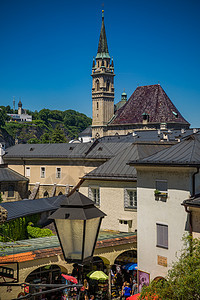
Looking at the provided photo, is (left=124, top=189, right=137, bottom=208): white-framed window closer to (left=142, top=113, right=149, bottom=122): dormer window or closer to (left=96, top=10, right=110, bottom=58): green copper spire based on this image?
(left=142, top=113, right=149, bottom=122): dormer window

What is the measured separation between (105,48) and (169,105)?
2880 centimetres

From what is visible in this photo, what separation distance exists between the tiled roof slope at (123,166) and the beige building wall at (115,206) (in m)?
0.43

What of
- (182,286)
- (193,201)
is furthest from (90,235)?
(193,201)

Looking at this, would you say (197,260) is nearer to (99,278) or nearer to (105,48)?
(99,278)

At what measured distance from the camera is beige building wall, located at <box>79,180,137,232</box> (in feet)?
78.3

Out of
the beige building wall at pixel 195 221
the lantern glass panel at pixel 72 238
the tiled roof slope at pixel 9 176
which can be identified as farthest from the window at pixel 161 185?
the tiled roof slope at pixel 9 176

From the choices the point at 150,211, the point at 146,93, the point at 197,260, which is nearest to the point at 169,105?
the point at 146,93

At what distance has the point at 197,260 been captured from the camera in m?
11.3

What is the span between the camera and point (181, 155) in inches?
709

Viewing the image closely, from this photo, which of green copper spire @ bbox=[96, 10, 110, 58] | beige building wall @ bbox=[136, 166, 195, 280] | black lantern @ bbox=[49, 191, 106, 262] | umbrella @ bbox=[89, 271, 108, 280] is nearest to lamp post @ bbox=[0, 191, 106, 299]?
black lantern @ bbox=[49, 191, 106, 262]

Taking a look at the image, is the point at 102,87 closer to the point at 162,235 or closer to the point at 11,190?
the point at 11,190

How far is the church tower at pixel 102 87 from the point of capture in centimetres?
10894

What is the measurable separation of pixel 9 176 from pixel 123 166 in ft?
93.5

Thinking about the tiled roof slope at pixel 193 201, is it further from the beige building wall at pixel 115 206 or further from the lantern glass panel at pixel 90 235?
the lantern glass panel at pixel 90 235
